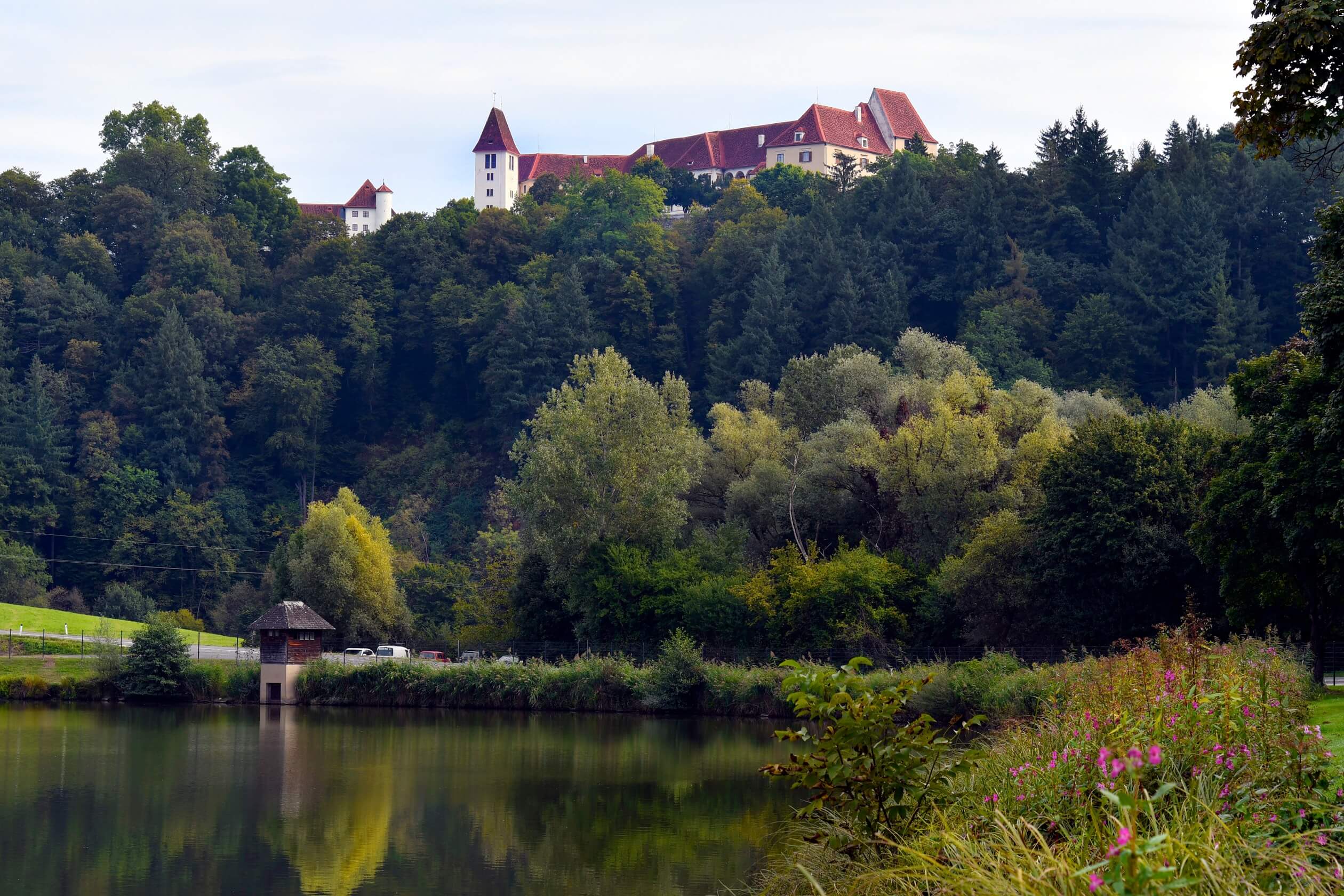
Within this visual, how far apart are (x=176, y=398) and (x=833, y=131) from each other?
7664cm

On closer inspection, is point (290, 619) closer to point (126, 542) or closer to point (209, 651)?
point (209, 651)

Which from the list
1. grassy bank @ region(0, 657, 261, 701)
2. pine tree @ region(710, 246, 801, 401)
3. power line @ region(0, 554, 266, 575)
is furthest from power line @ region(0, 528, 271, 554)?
grassy bank @ region(0, 657, 261, 701)

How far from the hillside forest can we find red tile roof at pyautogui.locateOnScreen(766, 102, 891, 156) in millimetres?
14670

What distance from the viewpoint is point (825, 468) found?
55500 millimetres

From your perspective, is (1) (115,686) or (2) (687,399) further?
(2) (687,399)

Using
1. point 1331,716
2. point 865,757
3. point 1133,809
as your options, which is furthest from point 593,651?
point 1133,809

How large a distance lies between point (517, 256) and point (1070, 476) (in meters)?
85.4

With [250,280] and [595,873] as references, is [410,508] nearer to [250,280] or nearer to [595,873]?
[250,280]

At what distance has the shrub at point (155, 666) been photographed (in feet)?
166

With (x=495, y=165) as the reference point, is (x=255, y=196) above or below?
below

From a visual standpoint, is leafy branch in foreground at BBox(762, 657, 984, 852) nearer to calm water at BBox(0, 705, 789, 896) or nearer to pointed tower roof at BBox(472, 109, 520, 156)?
calm water at BBox(0, 705, 789, 896)

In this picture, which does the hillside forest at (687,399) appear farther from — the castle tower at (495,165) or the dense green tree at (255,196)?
the castle tower at (495,165)

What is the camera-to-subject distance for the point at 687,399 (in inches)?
2591

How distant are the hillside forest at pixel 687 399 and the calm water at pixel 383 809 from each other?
1150cm
